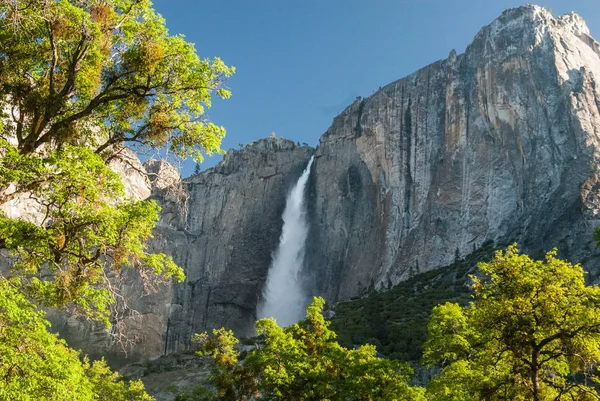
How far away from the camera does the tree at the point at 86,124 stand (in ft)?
31.3

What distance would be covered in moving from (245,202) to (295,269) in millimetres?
14726

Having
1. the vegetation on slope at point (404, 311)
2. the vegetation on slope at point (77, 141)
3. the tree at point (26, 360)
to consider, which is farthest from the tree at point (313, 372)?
the vegetation on slope at point (404, 311)

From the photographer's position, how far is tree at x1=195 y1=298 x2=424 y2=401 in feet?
56.4

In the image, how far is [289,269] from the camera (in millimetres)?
77750

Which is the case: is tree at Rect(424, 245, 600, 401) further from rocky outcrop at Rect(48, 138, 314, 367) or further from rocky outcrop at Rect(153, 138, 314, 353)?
rocky outcrop at Rect(153, 138, 314, 353)

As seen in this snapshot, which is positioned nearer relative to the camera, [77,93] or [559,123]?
[77,93]

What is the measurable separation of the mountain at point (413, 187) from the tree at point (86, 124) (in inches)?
1684

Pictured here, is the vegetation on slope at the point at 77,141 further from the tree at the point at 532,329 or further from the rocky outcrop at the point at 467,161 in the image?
the rocky outcrop at the point at 467,161

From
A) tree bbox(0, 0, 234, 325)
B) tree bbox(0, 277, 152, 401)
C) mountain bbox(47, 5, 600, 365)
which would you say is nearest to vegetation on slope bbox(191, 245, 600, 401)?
tree bbox(0, 0, 234, 325)

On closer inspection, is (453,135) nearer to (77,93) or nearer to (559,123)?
(559,123)

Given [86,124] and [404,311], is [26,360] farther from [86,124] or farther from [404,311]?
[404,311]

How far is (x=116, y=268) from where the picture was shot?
10.5 metres

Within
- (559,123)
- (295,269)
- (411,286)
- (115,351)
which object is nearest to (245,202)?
(295,269)

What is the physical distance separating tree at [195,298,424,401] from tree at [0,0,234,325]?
8.34 meters
